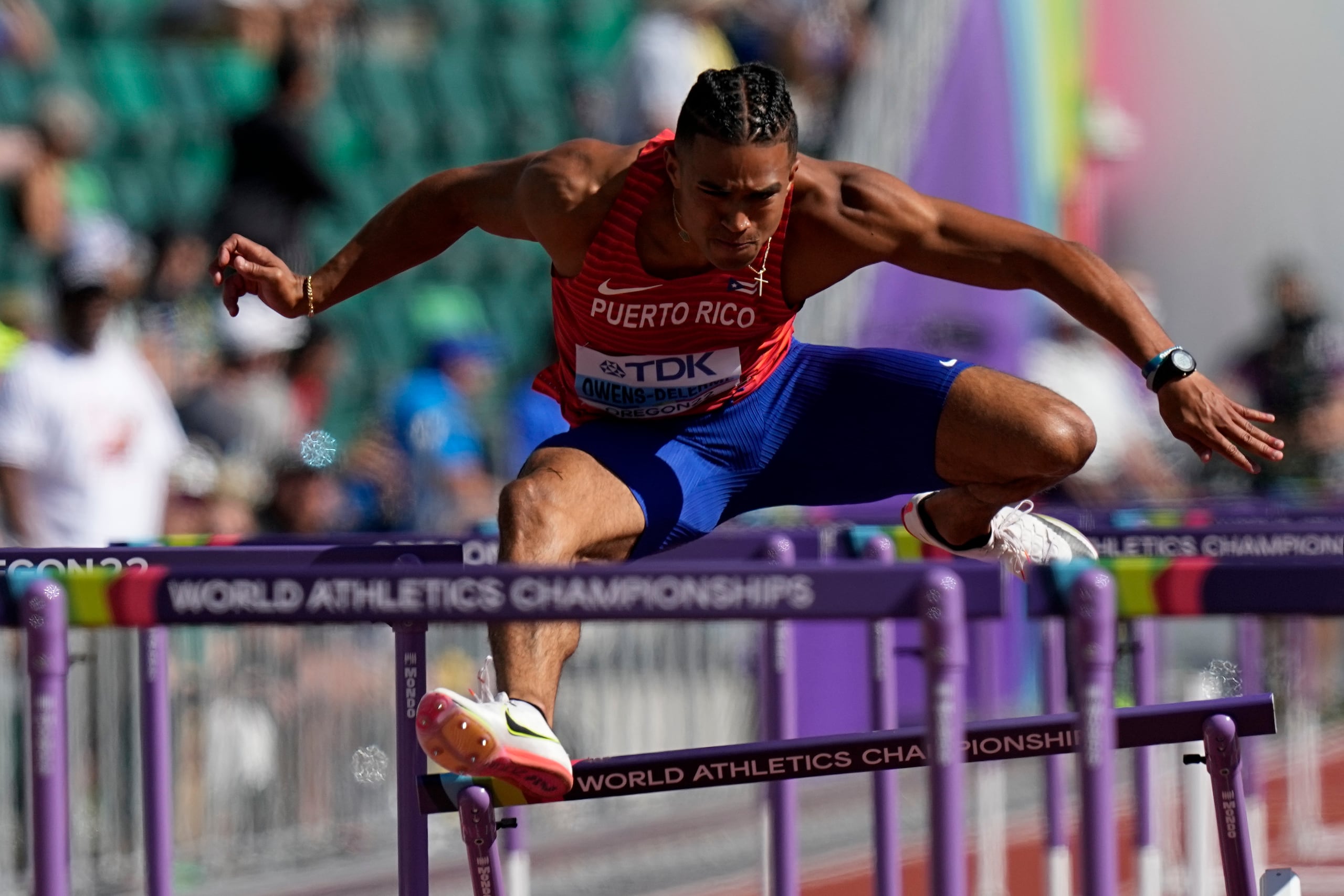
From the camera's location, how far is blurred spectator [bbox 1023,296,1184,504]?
34.8 ft

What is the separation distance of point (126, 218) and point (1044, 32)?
627cm

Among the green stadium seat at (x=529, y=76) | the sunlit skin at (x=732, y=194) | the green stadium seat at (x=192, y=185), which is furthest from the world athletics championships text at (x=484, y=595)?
the green stadium seat at (x=529, y=76)

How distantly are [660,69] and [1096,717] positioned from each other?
22.0ft

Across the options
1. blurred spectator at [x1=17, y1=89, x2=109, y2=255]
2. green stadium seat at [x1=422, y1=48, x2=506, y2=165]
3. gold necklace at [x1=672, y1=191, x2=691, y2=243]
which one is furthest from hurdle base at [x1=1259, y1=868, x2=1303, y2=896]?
green stadium seat at [x1=422, y1=48, x2=506, y2=165]

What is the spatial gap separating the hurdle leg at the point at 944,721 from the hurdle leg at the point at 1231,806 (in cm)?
151

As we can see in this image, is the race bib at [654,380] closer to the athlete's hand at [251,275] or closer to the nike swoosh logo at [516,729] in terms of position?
the athlete's hand at [251,275]

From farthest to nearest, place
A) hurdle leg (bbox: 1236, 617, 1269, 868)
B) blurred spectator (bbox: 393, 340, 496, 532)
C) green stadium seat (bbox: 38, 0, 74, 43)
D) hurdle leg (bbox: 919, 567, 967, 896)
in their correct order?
green stadium seat (bbox: 38, 0, 74, 43)
blurred spectator (bbox: 393, 340, 496, 532)
hurdle leg (bbox: 1236, 617, 1269, 868)
hurdle leg (bbox: 919, 567, 967, 896)

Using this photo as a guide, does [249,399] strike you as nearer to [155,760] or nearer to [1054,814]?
[155,760]

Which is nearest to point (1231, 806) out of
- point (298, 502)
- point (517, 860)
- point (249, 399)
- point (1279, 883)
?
point (1279, 883)

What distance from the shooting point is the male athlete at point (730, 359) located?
151 inches

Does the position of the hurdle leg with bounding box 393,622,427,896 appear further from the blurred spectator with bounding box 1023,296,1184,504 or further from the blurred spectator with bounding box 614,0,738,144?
the blurred spectator with bounding box 1023,296,1184,504

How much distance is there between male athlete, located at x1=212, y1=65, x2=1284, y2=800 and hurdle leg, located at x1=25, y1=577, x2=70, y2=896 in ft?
2.60

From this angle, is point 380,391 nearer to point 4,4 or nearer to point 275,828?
point 4,4

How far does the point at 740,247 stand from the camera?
12.8 feet
